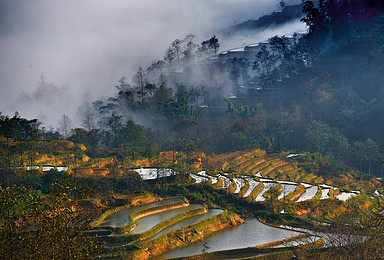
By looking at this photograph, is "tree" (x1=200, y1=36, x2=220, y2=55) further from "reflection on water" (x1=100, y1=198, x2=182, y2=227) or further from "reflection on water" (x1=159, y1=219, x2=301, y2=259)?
"reflection on water" (x1=159, y1=219, x2=301, y2=259)

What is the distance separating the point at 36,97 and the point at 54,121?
648 centimetres

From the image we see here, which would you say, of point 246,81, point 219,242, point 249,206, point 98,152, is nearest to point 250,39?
point 246,81

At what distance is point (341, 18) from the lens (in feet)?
200

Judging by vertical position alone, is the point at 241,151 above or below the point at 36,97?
below

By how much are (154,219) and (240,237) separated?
5.42 m

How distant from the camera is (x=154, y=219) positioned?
80.4ft

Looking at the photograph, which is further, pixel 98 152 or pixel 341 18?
pixel 341 18

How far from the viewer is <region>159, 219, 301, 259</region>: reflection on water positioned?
20411mm

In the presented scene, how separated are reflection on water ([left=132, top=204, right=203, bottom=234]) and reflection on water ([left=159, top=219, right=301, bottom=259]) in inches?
109

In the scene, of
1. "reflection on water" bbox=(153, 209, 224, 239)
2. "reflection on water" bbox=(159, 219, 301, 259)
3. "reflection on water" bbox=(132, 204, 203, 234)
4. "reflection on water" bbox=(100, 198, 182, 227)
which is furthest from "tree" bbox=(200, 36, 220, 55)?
"reflection on water" bbox=(159, 219, 301, 259)

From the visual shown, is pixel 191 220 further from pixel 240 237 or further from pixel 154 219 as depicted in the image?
pixel 240 237

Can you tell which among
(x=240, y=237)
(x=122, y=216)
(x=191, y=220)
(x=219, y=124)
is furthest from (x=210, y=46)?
(x=240, y=237)

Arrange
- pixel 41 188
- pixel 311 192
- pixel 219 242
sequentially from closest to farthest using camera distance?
1. pixel 219 242
2. pixel 41 188
3. pixel 311 192

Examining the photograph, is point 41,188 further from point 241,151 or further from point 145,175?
point 241,151
